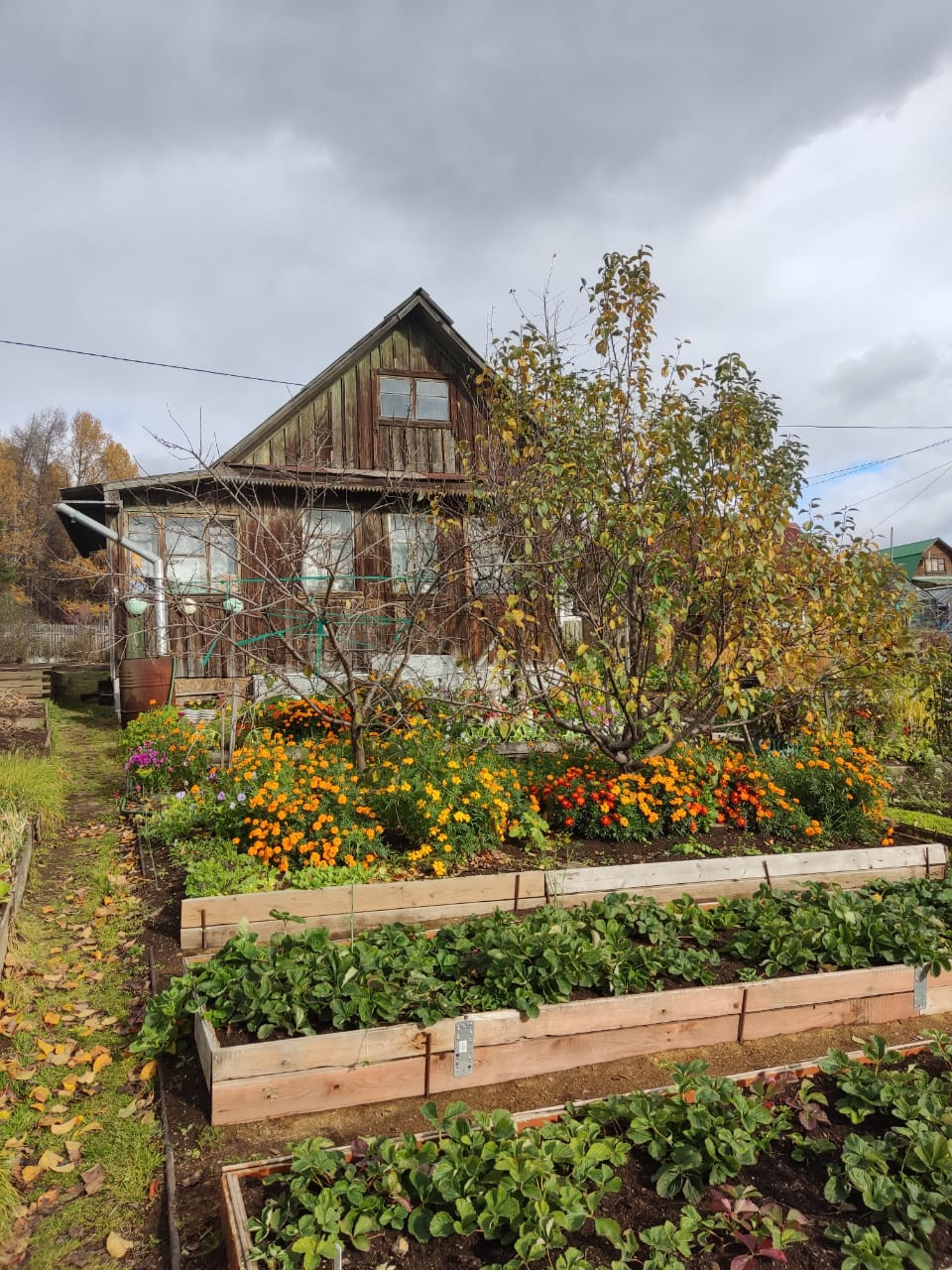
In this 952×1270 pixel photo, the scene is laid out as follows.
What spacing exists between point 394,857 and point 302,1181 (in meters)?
2.84

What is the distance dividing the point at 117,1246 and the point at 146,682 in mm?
7683

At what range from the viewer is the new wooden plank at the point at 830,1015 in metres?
3.42

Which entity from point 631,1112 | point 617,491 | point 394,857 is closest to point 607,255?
point 617,491

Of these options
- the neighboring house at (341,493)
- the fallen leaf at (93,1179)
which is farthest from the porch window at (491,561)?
the fallen leaf at (93,1179)

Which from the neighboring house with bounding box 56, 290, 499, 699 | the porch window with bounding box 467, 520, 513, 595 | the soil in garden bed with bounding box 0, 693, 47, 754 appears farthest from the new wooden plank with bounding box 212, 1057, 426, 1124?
the neighboring house with bounding box 56, 290, 499, 699

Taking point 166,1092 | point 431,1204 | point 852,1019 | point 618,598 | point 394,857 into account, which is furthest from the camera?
point 618,598

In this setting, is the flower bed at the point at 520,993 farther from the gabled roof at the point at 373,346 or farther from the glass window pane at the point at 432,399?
the glass window pane at the point at 432,399

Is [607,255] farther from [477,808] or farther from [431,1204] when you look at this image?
[431,1204]

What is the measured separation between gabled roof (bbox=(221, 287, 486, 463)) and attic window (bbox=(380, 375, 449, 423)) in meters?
0.55

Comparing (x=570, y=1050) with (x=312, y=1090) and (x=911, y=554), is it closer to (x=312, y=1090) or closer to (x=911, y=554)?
(x=312, y=1090)

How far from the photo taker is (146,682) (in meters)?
9.26

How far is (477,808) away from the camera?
5129mm

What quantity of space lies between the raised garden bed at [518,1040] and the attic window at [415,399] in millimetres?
10409

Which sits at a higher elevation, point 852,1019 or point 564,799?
point 564,799
